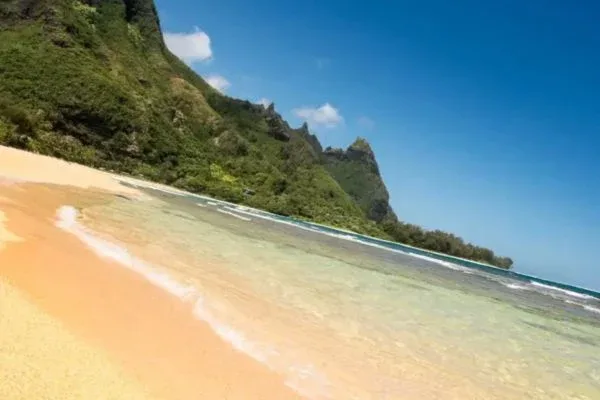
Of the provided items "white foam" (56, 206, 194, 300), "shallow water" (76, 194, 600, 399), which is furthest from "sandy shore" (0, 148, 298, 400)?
"shallow water" (76, 194, 600, 399)

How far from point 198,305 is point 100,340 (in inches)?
144

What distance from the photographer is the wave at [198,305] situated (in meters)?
7.39

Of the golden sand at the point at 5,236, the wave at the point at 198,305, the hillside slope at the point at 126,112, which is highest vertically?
the hillside slope at the point at 126,112

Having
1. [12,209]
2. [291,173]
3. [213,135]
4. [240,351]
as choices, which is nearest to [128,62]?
[213,135]

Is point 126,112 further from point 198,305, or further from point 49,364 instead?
point 49,364

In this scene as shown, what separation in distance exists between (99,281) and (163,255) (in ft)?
16.7

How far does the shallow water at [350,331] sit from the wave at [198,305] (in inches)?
1.5

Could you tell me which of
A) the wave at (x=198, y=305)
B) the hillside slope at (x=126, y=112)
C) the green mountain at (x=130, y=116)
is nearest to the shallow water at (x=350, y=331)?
the wave at (x=198, y=305)

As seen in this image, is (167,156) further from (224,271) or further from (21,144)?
(224,271)

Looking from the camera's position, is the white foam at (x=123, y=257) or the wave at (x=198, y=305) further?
the white foam at (x=123, y=257)

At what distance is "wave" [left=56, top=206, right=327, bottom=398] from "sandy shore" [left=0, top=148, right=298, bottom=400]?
256 mm

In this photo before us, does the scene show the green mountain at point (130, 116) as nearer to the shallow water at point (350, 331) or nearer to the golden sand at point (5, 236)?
the shallow water at point (350, 331)

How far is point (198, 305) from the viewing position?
9961 mm

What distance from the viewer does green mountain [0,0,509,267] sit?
302 feet
